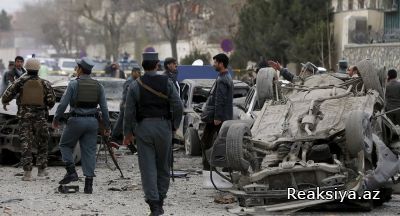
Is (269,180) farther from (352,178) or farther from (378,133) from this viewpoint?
(378,133)

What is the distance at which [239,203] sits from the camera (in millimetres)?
A: 10727

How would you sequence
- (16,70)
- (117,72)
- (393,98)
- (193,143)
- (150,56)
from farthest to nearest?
(117,72) < (16,70) < (193,143) < (393,98) < (150,56)

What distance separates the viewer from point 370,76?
1202 centimetres

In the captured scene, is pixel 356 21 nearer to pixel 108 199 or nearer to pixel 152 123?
pixel 108 199

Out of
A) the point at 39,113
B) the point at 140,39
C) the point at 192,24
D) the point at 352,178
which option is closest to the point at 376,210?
the point at 352,178

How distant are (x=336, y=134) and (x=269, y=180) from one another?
0.97m

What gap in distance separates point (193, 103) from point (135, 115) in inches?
375

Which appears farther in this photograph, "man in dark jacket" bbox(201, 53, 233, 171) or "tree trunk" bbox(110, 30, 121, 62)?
"tree trunk" bbox(110, 30, 121, 62)

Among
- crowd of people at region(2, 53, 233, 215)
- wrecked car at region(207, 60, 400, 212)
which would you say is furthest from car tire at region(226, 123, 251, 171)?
crowd of people at region(2, 53, 233, 215)

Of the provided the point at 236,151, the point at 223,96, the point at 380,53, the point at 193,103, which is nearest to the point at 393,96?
the point at 193,103

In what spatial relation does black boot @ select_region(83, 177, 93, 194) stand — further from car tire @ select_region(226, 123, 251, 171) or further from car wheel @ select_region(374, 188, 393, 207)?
car wheel @ select_region(374, 188, 393, 207)

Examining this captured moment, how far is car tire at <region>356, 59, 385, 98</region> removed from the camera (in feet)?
39.3

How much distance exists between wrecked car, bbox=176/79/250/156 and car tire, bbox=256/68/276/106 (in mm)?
5080

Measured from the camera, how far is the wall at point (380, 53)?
29.8 metres
